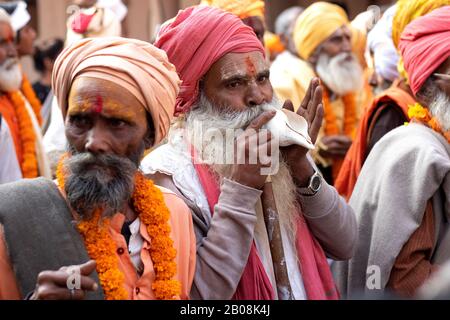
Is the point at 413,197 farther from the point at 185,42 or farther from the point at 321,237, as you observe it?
the point at 185,42

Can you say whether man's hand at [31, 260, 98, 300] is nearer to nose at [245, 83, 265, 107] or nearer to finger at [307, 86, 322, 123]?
nose at [245, 83, 265, 107]

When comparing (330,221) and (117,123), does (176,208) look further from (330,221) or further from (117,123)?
(330,221)

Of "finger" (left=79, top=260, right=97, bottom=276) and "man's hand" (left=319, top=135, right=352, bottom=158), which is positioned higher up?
"finger" (left=79, top=260, right=97, bottom=276)

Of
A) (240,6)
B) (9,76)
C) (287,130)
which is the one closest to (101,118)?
(287,130)

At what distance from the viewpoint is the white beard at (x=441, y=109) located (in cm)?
461

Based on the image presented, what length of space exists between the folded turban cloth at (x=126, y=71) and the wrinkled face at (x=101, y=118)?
3 centimetres

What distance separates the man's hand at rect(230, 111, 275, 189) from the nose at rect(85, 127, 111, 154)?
1.87 ft

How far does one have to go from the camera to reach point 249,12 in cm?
627

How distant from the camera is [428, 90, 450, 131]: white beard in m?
4.61

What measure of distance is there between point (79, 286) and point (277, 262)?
106 cm

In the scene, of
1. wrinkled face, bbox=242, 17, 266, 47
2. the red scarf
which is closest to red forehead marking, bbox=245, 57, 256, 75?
the red scarf

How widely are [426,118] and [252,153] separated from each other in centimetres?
134

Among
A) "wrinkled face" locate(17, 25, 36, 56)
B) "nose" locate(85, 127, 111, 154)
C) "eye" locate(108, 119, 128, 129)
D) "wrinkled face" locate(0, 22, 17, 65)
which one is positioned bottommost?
"wrinkled face" locate(17, 25, 36, 56)

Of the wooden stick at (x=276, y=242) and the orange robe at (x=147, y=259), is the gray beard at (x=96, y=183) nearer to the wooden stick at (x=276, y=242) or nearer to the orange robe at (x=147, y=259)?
the orange robe at (x=147, y=259)
